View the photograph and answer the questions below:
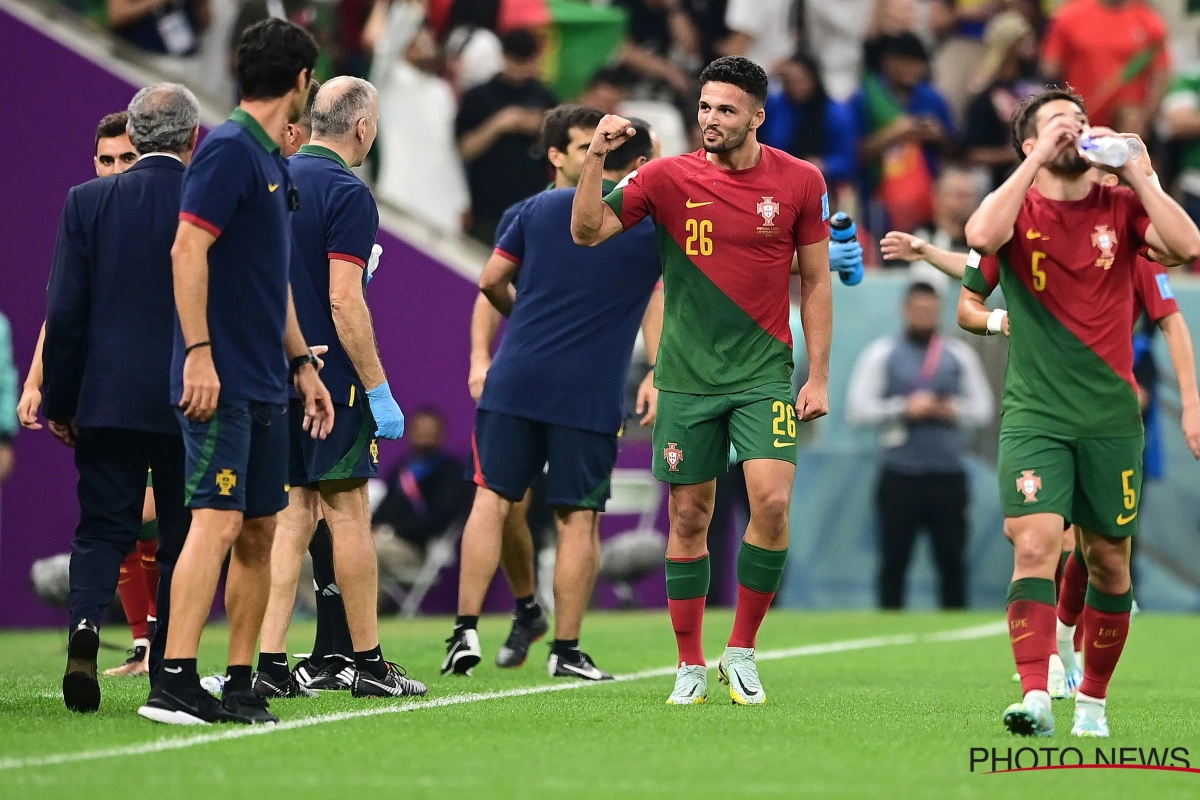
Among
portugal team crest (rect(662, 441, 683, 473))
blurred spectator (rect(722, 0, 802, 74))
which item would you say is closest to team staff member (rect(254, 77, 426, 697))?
portugal team crest (rect(662, 441, 683, 473))

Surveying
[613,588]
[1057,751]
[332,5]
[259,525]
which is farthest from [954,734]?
[332,5]

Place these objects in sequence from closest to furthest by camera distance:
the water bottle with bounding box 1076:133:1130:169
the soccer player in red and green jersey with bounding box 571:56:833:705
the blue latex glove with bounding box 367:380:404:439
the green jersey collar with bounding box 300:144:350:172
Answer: the water bottle with bounding box 1076:133:1130:169, the soccer player in red and green jersey with bounding box 571:56:833:705, the blue latex glove with bounding box 367:380:404:439, the green jersey collar with bounding box 300:144:350:172

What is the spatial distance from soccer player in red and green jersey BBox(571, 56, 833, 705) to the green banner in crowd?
351 inches

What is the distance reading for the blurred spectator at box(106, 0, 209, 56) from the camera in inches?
547

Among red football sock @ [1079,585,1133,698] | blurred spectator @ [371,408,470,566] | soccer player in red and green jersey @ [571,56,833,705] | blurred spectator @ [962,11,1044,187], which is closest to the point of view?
red football sock @ [1079,585,1133,698]

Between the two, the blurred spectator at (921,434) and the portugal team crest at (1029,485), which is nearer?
the portugal team crest at (1029,485)

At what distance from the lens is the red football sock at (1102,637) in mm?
6266

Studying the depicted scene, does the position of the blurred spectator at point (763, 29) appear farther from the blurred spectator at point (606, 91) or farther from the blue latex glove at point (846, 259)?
the blue latex glove at point (846, 259)

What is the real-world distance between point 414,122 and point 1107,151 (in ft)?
31.8

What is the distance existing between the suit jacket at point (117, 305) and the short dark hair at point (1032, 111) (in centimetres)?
299

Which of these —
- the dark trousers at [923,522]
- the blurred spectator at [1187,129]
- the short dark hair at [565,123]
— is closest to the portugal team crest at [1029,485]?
the short dark hair at [565,123]

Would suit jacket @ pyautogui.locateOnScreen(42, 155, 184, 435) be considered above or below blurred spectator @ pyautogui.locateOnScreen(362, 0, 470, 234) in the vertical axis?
below

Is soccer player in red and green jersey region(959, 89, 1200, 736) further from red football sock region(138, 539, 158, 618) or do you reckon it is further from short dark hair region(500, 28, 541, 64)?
short dark hair region(500, 28, 541, 64)

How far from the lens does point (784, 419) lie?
7.08 meters
